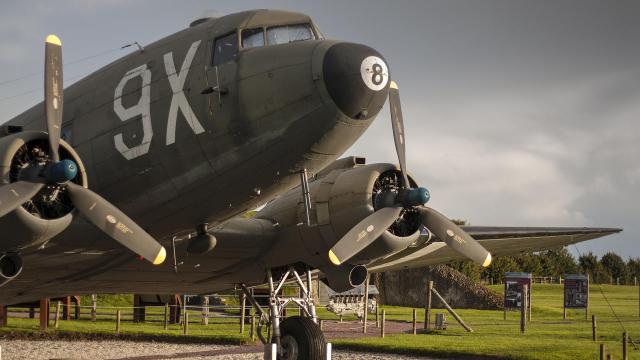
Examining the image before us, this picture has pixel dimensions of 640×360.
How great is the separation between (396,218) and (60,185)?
578cm

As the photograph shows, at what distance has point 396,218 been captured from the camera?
1317 cm

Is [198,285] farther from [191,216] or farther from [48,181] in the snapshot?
[48,181]

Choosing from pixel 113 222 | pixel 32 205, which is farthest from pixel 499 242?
pixel 32 205

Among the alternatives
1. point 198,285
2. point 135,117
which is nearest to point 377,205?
point 135,117

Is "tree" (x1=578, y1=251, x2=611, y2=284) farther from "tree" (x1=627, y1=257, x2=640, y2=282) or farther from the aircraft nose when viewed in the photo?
the aircraft nose

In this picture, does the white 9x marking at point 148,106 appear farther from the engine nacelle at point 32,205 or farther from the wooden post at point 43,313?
the wooden post at point 43,313

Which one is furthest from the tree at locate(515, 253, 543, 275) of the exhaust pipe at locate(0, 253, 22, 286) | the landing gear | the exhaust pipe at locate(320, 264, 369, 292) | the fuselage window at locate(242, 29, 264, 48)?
the exhaust pipe at locate(0, 253, 22, 286)

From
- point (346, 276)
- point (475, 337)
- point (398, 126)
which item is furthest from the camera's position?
point (475, 337)

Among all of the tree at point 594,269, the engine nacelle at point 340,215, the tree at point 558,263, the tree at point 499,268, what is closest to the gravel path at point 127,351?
the engine nacelle at point 340,215

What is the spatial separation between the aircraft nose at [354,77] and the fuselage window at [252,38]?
4.86 ft

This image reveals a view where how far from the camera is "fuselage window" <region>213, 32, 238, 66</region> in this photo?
11459mm

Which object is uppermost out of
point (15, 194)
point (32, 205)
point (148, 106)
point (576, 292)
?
point (148, 106)

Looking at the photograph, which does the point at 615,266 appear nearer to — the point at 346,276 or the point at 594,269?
the point at 594,269

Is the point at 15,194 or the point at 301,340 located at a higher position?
the point at 15,194
